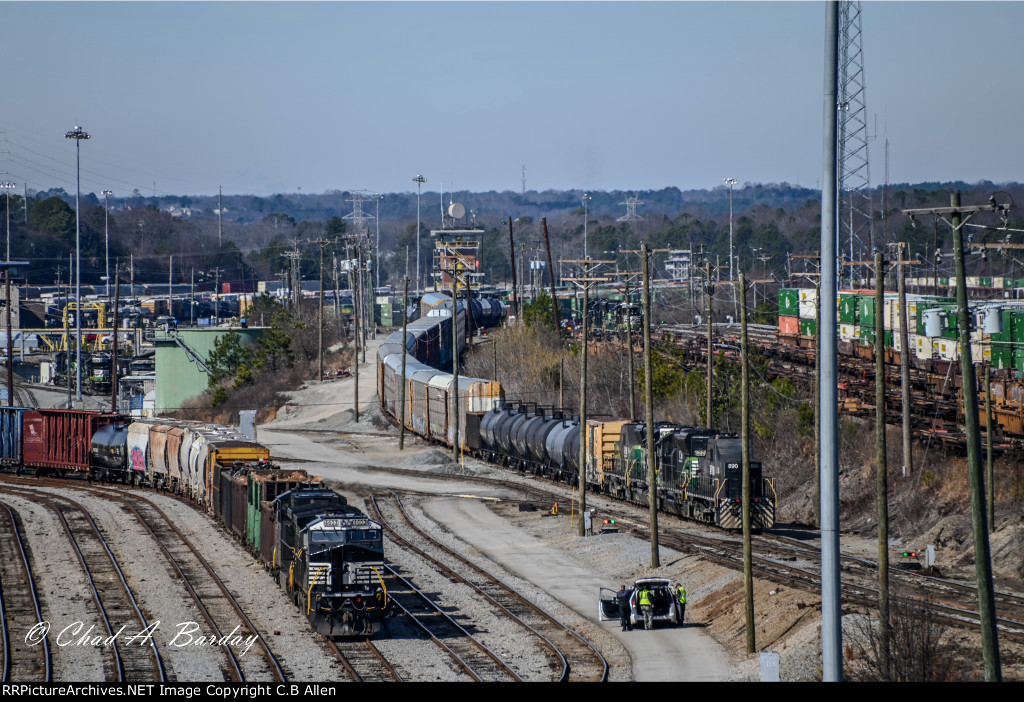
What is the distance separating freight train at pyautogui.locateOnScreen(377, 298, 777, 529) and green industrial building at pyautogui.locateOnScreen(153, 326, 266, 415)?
91.9ft

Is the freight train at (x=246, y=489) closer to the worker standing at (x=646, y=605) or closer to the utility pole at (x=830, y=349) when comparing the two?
the worker standing at (x=646, y=605)

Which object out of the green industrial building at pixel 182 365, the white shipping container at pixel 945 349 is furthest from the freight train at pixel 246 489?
the green industrial building at pixel 182 365

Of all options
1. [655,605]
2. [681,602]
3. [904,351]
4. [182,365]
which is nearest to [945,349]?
[904,351]

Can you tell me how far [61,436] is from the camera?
55.5 m

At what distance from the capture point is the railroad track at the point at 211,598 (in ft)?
69.0

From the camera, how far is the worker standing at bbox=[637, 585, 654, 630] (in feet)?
81.3

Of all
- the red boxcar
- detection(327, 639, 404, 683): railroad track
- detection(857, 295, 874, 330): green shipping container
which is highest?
detection(857, 295, 874, 330): green shipping container


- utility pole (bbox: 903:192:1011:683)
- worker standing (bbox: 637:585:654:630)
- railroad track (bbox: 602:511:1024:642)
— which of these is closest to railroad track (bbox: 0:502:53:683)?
worker standing (bbox: 637:585:654:630)

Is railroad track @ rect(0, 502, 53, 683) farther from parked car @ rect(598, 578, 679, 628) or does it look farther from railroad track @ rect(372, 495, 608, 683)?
parked car @ rect(598, 578, 679, 628)

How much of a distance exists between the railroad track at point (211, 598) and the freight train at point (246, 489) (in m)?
1.37

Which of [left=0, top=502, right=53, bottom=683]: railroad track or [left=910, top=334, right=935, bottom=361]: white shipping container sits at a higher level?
[left=910, top=334, right=935, bottom=361]: white shipping container
